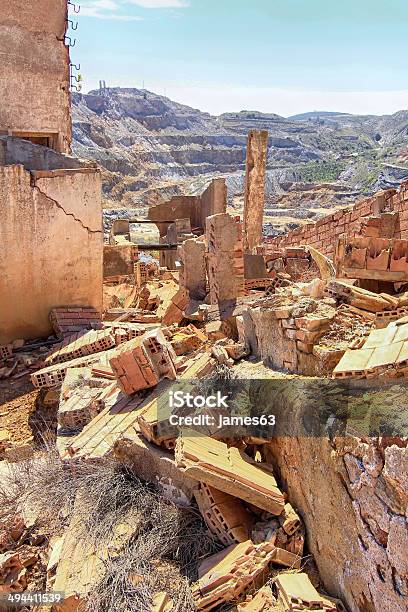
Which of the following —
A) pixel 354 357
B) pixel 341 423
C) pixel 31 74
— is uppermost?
pixel 31 74

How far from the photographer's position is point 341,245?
22.5ft

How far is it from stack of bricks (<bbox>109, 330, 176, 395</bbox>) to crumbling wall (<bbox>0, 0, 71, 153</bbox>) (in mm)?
5783

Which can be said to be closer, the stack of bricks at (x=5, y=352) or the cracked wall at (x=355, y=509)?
the cracked wall at (x=355, y=509)

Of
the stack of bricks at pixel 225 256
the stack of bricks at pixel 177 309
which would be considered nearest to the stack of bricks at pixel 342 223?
the stack of bricks at pixel 225 256

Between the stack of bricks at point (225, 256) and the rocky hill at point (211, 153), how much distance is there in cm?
4230

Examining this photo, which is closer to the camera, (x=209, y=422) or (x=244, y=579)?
(x=244, y=579)

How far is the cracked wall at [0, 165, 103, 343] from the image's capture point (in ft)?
28.3

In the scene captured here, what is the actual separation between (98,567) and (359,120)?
187m

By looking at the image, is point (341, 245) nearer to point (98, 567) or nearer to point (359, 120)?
point (98, 567)

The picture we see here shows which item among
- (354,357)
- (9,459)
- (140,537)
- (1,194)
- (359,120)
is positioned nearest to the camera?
(354,357)

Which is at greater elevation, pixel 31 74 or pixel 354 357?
pixel 31 74

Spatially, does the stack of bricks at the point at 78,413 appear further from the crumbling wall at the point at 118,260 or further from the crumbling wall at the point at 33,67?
the crumbling wall at the point at 118,260

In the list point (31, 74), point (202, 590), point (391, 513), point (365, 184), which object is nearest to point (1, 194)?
point (31, 74)

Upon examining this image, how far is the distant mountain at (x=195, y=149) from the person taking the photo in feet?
210
